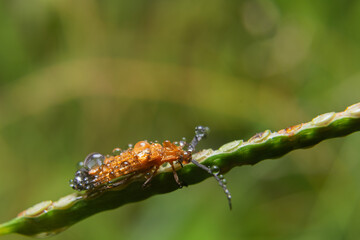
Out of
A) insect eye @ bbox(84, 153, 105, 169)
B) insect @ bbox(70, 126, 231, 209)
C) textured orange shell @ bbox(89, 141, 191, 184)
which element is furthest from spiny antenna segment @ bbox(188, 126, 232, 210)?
insect eye @ bbox(84, 153, 105, 169)

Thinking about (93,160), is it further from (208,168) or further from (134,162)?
(208,168)

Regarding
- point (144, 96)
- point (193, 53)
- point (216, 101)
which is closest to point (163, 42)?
point (193, 53)

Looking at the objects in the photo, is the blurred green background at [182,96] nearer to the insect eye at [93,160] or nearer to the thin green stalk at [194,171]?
the insect eye at [93,160]

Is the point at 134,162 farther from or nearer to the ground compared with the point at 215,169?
farther from the ground

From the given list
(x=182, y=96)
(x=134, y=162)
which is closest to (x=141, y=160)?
(x=134, y=162)

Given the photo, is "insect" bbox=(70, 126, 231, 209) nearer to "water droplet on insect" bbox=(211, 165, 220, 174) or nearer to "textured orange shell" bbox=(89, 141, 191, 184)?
"textured orange shell" bbox=(89, 141, 191, 184)
